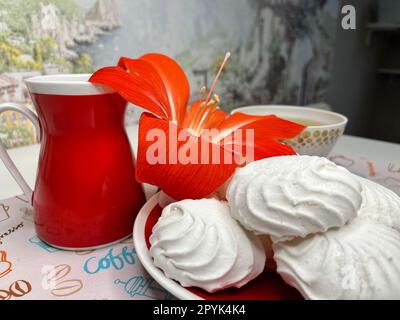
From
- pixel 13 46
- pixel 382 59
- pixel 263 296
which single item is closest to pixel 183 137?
pixel 263 296

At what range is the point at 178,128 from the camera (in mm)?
347

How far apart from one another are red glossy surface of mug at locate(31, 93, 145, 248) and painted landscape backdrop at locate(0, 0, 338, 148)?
38 centimetres

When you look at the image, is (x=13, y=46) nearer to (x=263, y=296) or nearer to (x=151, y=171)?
(x=151, y=171)

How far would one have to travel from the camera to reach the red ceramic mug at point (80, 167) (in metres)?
0.35

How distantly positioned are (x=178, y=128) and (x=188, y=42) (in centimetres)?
67

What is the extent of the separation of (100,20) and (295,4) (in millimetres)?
819

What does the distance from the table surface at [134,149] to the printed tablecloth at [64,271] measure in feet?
0.44

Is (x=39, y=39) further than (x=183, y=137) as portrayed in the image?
Yes

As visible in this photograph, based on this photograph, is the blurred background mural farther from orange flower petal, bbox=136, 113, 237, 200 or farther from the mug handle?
orange flower petal, bbox=136, 113, 237, 200

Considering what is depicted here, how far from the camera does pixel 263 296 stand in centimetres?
28

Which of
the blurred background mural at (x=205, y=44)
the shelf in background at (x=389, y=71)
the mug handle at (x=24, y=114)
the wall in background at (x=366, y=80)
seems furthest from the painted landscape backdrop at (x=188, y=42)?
the shelf in background at (x=389, y=71)

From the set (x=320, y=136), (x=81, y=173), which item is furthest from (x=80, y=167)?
(x=320, y=136)

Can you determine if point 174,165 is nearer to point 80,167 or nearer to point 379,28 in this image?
point 80,167

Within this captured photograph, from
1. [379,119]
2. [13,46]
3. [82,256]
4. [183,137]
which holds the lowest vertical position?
[379,119]
